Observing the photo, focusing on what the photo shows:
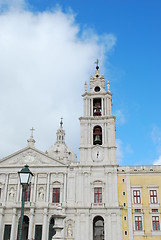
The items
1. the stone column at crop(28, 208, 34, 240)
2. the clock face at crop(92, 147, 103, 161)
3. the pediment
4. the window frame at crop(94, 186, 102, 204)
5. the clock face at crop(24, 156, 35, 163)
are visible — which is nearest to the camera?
the stone column at crop(28, 208, 34, 240)

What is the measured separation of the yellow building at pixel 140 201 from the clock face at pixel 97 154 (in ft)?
10.5

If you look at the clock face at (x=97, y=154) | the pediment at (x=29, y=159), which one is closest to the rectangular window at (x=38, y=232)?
the pediment at (x=29, y=159)

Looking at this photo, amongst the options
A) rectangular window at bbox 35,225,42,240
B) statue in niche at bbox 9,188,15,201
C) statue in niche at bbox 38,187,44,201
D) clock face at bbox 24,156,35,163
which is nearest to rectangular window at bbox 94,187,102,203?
statue in niche at bbox 38,187,44,201

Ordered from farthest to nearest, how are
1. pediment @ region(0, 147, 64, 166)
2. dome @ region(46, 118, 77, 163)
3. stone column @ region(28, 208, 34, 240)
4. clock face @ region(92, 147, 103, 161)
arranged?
dome @ region(46, 118, 77, 163) < pediment @ region(0, 147, 64, 166) < clock face @ region(92, 147, 103, 161) < stone column @ region(28, 208, 34, 240)

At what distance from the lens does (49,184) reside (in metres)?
39.0

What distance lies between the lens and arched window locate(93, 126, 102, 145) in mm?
41344

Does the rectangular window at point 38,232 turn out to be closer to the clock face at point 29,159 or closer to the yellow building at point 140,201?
the clock face at point 29,159

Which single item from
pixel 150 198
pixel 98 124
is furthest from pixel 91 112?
pixel 150 198

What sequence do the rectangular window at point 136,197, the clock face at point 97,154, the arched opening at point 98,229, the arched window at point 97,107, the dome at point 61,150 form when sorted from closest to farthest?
the rectangular window at point 136,197, the arched opening at point 98,229, the clock face at point 97,154, the arched window at point 97,107, the dome at point 61,150

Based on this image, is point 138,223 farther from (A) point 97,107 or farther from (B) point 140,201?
(A) point 97,107

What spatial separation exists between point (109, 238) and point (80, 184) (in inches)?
307

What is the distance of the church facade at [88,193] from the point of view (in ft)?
117

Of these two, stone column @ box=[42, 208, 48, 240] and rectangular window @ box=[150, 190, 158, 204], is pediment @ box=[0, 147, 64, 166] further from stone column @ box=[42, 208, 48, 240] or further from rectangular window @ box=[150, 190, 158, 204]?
rectangular window @ box=[150, 190, 158, 204]

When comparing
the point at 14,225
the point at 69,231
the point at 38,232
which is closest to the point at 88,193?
the point at 69,231
